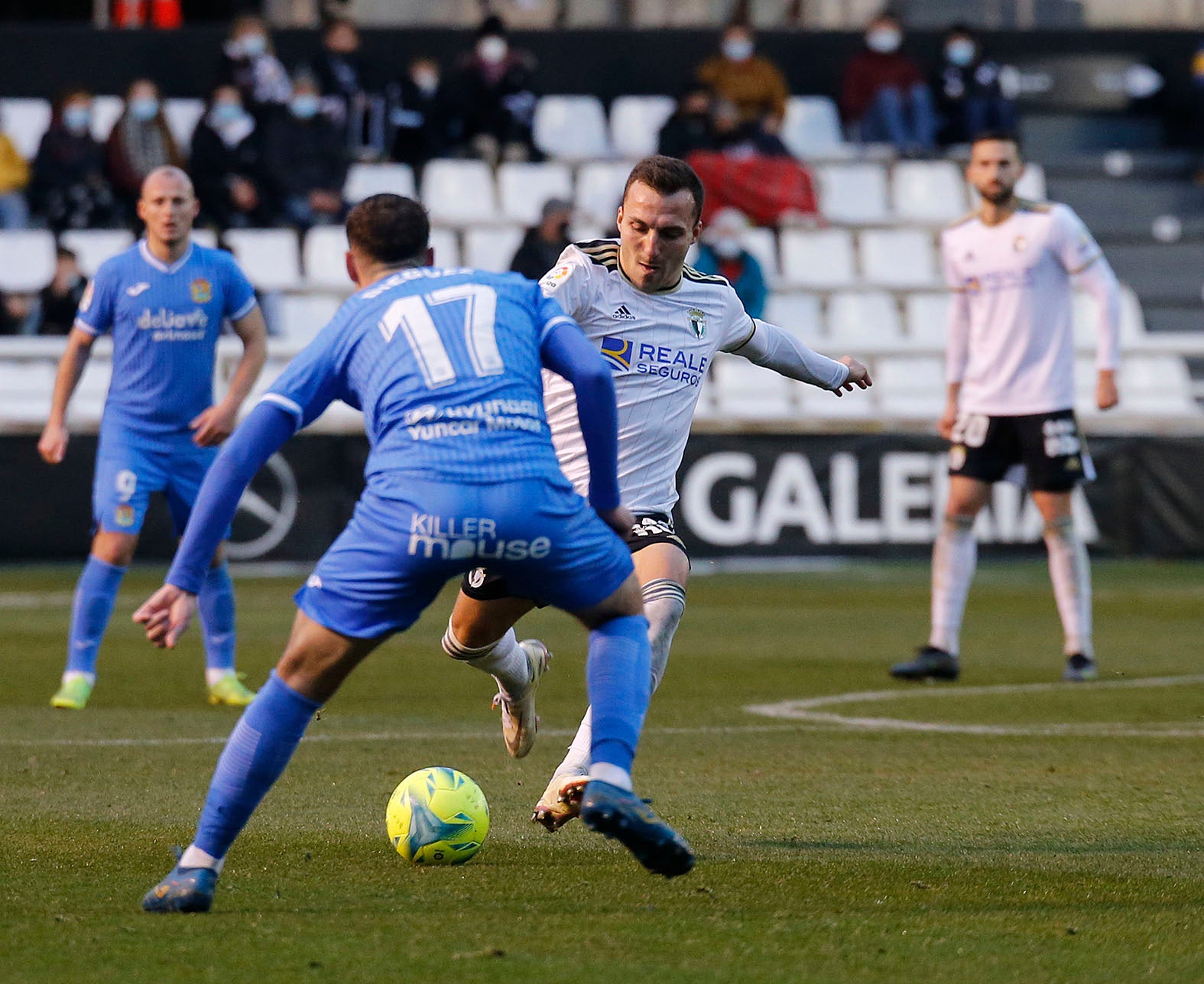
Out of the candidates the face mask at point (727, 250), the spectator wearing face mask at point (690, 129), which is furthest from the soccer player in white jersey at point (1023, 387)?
the spectator wearing face mask at point (690, 129)

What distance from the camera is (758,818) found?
5.76m

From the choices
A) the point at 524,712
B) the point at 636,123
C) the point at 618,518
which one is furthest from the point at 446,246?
the point at 618,518

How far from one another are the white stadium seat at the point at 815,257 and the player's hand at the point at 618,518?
13.9 meters

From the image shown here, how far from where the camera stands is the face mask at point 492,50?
729 inches

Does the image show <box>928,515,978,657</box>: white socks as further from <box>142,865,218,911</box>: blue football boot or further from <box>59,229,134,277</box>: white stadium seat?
<box>59,229,134,277</box>: white stadium seat

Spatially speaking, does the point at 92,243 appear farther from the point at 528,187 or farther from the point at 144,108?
the point at 528,187

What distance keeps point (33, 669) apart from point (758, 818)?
5121 mm

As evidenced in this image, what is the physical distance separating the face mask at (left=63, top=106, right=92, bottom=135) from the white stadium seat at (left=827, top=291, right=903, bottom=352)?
6658 millimetres

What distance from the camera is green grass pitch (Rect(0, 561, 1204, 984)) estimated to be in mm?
4016

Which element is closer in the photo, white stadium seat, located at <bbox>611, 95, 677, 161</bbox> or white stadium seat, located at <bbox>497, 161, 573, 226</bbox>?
white stadium seat, located at <bbox>497, 161, 573, 226</bbox>

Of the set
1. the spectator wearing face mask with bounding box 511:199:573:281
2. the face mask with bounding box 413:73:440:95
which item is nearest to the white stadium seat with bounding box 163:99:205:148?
the face mask with bounding box 413:73:440:95

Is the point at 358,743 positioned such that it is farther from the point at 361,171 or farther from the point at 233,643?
the point at 361,171

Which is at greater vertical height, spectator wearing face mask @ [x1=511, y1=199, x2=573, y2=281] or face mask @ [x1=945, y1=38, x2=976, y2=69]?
face mask @ [x1=945, y1=38, x2=976, y2=69]

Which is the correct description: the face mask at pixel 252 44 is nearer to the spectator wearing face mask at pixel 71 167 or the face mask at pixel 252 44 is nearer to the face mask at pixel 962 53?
the spectator wearing face mask at pixel 71 167
